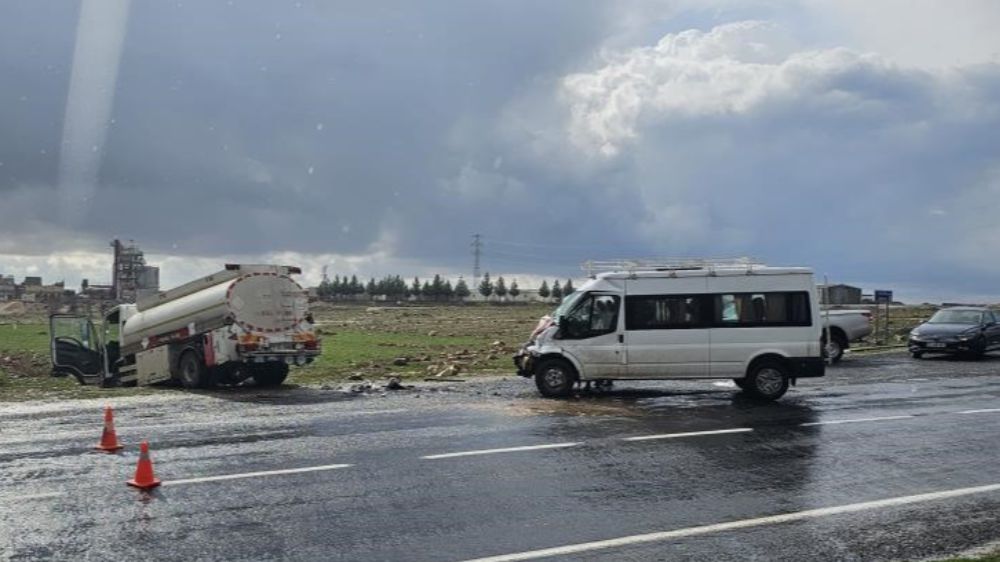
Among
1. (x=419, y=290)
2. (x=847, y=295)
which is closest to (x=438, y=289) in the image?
(x=419, y=290)

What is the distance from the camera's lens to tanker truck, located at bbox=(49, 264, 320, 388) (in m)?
21.4

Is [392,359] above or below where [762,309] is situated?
below

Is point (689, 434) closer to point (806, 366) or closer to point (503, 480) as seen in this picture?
point (503, 480)

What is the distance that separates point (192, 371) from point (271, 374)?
6.26 feet

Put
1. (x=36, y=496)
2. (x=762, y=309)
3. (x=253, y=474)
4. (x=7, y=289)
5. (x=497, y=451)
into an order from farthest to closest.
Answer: (x=7, y=289)
(x=762, y=309)
(x=497, y=451)
(x=253, y=474)
(x=36, y=496)

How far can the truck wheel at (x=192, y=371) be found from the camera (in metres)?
21.7

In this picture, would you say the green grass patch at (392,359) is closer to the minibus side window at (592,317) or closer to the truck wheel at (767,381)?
the minibus side window at (592,317)

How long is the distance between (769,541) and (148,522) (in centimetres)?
541

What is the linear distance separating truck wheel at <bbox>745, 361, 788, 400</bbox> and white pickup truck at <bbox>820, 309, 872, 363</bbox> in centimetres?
1106

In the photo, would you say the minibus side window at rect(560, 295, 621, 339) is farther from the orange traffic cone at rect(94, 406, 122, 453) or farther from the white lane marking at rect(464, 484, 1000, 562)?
the orange traffic cone at rect(94, 406, 122, 453)

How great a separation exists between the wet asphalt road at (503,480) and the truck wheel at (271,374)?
5.19m

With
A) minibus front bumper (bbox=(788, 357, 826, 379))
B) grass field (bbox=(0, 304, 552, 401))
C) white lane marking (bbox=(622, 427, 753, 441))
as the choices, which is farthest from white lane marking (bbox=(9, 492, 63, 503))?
minibus front bumper (bbox=(788, 357, 826, 379))

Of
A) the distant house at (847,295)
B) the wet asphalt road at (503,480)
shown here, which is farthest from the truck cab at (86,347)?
the distant house at (847,295)

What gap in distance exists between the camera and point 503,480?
9867mm
